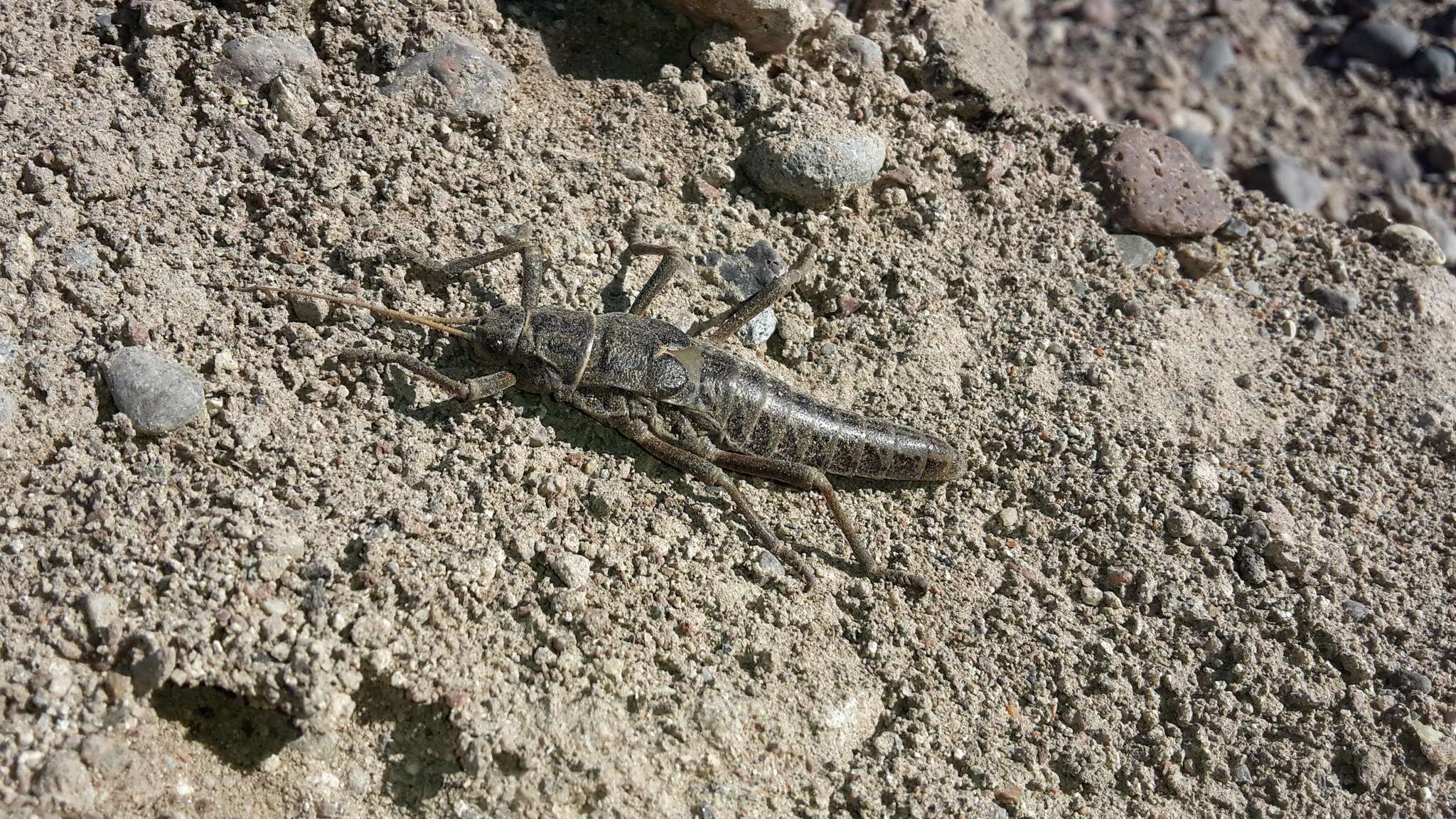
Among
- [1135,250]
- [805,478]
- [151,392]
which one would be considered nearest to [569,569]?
[805,478]

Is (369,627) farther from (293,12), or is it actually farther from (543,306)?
(293,12)

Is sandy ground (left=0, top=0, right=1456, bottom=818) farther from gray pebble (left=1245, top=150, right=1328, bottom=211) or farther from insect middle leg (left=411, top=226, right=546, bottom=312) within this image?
gray pebble (left=1245, top=150, right=1328, bottom=211)

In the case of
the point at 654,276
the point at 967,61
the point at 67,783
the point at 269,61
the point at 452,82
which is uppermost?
the point at 967,61

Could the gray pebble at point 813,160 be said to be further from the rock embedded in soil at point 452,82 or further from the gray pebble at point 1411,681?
the gray pebble at point 1411,681

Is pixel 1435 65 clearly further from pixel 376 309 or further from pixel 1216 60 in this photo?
pixel 376 309

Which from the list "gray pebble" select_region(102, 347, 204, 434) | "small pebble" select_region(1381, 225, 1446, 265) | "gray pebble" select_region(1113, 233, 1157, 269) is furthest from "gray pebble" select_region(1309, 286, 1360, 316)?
"gray pebble" select_region(102, 347, 204, 434)

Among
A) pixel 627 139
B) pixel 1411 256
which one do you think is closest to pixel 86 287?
pixel 627 139
